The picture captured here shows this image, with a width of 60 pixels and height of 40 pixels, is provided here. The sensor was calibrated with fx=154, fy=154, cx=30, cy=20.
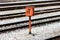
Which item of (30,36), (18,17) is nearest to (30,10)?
(30,36)

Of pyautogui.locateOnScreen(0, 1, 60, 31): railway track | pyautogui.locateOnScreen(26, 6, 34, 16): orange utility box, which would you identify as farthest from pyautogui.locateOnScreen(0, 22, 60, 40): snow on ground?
pyautogui.locateOnScreen(26, 6, 34, 16): orange utility box

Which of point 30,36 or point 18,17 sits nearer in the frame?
point 30,36

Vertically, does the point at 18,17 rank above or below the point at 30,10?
below

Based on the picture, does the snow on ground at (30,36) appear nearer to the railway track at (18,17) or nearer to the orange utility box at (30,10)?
the railway track at (18,17)

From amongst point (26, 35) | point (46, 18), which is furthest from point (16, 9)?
point (26, 35)

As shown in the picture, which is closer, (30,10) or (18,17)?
(30,10)

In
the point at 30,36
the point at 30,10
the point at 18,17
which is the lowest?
the point at 30,36

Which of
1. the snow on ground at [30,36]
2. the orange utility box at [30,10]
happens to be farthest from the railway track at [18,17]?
the orange utility box at [30,10]

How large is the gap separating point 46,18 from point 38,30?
130cm

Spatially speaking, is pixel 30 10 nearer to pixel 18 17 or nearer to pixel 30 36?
pixel 30 36

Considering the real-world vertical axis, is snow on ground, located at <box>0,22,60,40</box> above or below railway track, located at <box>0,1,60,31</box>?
below

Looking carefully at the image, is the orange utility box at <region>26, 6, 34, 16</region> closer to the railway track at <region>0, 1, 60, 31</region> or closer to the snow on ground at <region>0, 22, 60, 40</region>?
the snow on ground at <region>0, 22, 60, 40</region>

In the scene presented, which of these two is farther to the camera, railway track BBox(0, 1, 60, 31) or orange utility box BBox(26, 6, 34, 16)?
railway track BBox(0, 1, 60, 31)

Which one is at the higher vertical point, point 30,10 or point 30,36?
point 30,10
